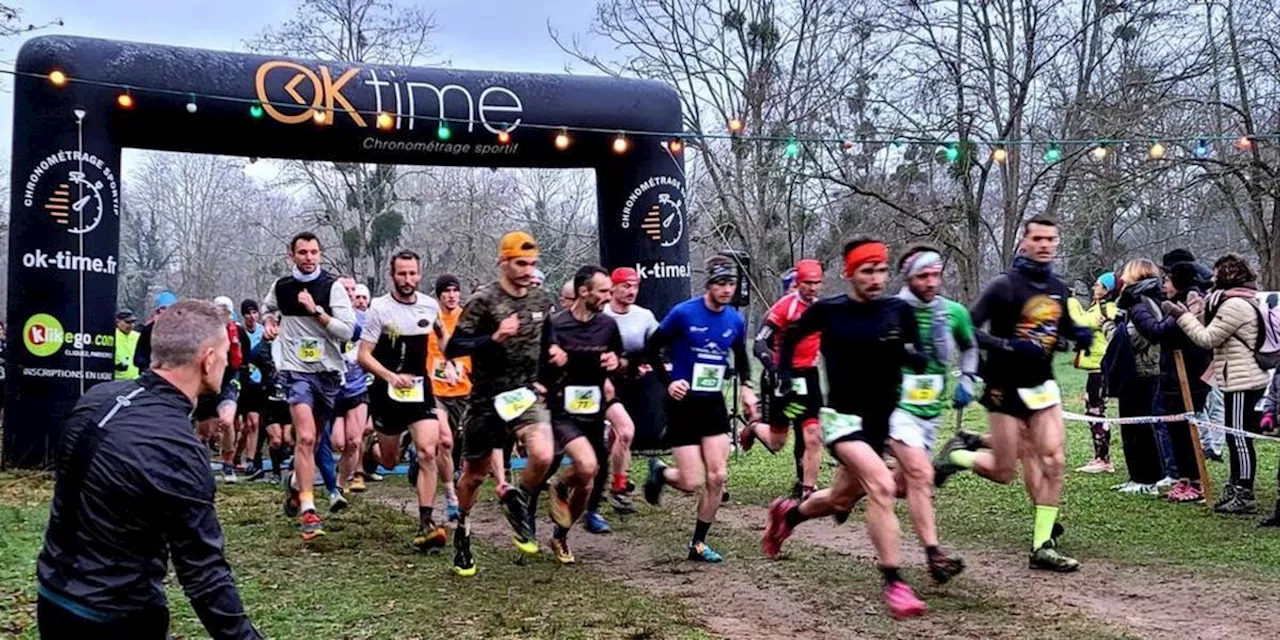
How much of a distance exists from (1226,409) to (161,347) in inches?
321

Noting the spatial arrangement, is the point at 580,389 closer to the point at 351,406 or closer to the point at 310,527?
the point at 310,527

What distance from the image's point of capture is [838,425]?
5.79 metres

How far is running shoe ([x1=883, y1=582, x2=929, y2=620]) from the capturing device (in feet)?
17.6

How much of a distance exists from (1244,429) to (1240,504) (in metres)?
0.58

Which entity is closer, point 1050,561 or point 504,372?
point 1050,561

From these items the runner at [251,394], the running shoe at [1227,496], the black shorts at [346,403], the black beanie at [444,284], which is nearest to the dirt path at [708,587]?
the black shorts at [346,403]

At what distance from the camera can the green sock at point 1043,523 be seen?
6.66 m

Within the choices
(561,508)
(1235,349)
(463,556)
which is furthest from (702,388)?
(1235,349)

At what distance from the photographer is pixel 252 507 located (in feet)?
30.4

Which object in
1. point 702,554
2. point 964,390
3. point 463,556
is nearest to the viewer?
point 964,390

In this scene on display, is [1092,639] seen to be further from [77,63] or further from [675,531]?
[77,63]

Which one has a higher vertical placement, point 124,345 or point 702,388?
point 124,345

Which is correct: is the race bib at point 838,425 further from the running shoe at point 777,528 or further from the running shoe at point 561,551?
the running shoe at point 561,551

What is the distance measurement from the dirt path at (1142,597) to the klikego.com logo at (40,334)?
8.10m
